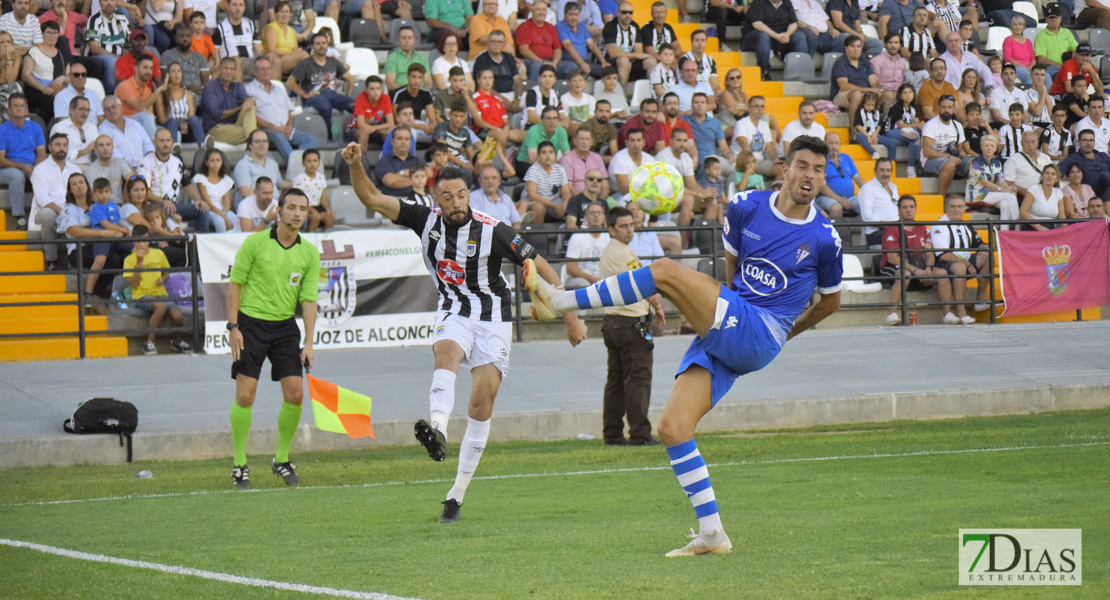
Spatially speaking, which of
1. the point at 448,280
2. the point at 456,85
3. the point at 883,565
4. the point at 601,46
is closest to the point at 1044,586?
the point at 883,565

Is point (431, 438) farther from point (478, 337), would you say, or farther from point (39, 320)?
point (39, 320)

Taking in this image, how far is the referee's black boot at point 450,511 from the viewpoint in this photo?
9203mm

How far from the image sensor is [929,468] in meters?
11.3

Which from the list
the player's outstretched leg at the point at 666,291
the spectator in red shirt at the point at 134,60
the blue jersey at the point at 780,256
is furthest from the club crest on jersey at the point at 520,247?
the spectator in red shirt at the point at 134,60

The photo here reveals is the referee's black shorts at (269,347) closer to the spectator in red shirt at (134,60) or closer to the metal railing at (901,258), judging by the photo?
the metal railing at (901,258)

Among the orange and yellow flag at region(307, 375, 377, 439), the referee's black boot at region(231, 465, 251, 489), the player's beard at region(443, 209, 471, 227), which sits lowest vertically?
the referee's black boot at region(231, 465, 251, 489)

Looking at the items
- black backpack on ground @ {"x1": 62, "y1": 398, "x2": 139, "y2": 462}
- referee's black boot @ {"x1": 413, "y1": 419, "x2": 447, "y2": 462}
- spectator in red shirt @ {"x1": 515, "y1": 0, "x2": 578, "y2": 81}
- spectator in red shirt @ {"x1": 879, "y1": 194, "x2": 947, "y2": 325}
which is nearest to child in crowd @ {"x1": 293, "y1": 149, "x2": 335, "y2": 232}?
spectator in red shirt @ {"x1": 515, "y1": 0, "x2": 578, "y2": 81}

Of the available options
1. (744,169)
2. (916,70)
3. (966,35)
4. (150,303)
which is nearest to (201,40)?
(150,303)

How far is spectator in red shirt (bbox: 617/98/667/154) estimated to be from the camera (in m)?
21.0

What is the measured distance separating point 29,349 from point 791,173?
1180 centimetres

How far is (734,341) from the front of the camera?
24.4ft

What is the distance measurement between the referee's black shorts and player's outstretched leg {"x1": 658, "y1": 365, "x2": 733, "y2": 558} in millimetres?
5241

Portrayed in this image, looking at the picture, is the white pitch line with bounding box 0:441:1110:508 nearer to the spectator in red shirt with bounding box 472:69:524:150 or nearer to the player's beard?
the player's beard

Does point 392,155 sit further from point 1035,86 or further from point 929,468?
point 1035,86
